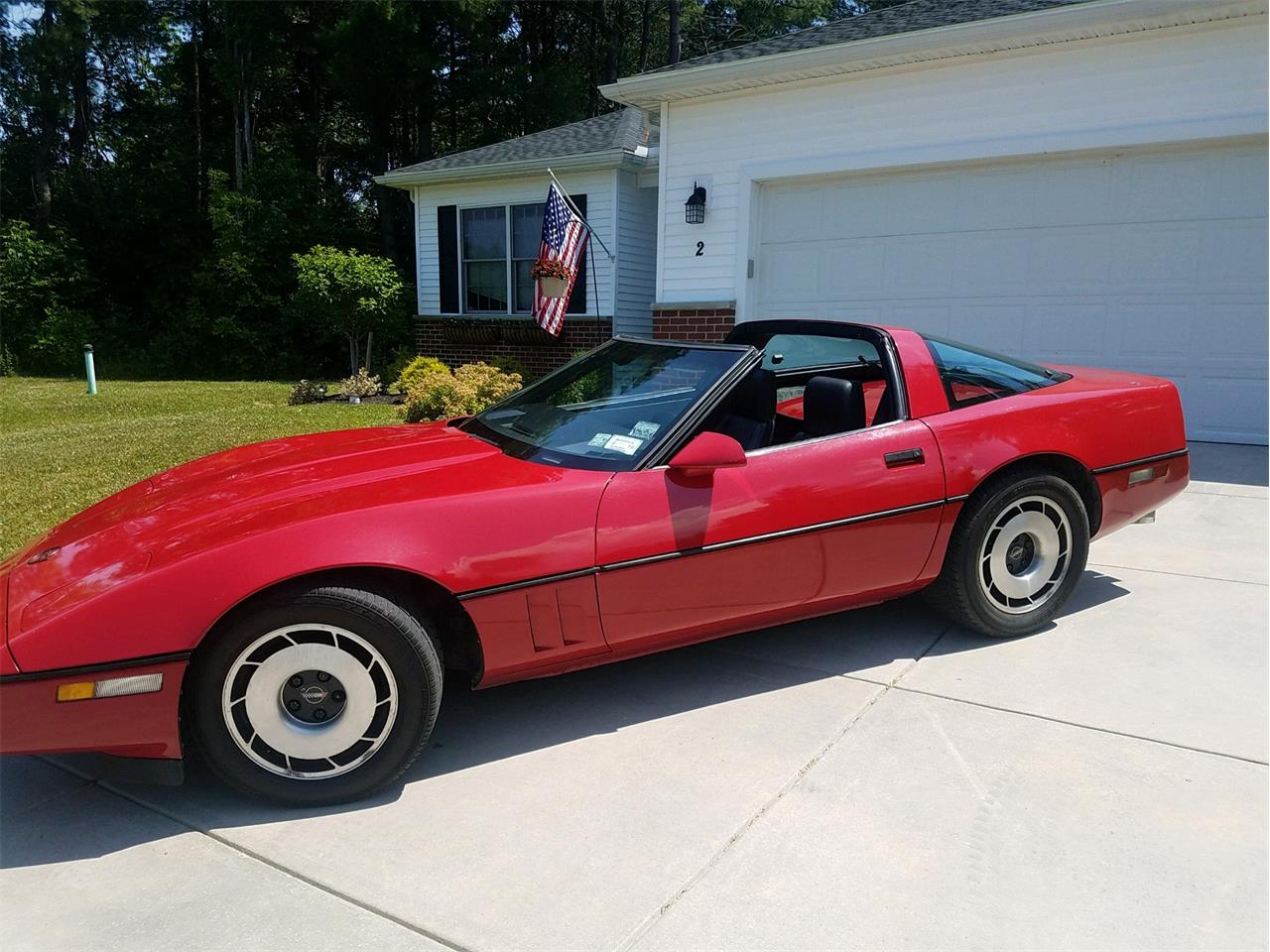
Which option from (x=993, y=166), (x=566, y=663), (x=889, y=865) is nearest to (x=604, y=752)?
(x=566, y=663)

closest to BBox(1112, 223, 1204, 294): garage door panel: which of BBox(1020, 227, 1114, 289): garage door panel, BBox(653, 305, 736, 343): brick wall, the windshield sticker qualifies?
BBox(1020, 227, 1114, 289): garage door panel

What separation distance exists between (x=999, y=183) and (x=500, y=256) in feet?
26.5

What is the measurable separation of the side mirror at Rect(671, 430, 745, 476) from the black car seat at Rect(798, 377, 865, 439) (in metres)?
0.68

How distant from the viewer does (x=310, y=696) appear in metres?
2.42

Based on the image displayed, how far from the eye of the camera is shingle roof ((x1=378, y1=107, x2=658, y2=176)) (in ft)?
41.7

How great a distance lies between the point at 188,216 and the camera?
22.8 meters

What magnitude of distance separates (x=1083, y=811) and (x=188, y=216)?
25.5 metres

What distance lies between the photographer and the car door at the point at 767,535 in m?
2.78

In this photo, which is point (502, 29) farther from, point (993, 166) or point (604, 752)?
point (604, 752)

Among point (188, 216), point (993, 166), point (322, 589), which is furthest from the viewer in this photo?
point (188, 216)

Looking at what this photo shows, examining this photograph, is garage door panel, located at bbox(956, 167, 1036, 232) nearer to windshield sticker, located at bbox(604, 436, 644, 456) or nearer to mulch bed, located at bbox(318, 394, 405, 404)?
windshield sticker, located at bbox(604, 436, 644, 456)

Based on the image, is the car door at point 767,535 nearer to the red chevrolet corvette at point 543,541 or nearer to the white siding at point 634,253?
the red chevrolet corvette at point 543,541

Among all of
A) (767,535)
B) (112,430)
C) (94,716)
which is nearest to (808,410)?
(767,535)

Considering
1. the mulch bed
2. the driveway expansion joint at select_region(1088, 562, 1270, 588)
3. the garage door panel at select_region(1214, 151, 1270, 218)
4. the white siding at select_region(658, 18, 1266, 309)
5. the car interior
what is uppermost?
the white siding at select_region(658, 18, 1266, 309)
